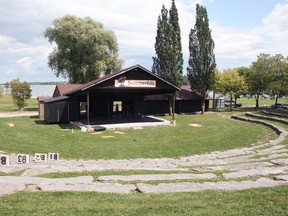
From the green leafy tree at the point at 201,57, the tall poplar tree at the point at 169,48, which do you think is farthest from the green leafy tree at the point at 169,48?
the green leafy tree at the point at 201,57

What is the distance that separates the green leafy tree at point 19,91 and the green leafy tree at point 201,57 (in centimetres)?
2519

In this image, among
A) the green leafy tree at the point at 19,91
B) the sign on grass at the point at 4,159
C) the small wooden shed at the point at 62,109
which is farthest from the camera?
the green leafy tree at the point at 19,91

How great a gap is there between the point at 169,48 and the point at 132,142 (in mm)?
22918

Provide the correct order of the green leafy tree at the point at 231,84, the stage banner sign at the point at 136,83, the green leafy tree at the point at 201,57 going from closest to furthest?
the stage banner sign at the point at 136,83 → the green leafy tree at the point at 201,57 → the green leafy tree at the point at 231,84

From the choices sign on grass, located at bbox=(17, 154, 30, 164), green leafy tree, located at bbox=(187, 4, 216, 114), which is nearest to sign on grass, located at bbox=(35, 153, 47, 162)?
sign on grass, located at bbox=(17, 154, 30, 164)

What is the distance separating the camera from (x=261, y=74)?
48.0 meters

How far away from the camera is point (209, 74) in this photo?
4391 cm

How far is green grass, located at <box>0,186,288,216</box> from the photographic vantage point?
594 centimetres

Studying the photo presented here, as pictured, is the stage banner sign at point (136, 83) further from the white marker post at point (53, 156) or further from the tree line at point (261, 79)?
the tree line at point (261, 79)

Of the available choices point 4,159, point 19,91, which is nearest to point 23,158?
point 4,159

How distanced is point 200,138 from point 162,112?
20.9 metres

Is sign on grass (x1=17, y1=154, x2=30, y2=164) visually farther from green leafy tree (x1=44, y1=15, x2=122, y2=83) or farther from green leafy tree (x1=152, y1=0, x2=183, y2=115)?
green leafy tree (x1=44, y1=15, x2=122, y2=83)

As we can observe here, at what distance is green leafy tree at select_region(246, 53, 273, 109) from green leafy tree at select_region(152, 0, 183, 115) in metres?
14.4

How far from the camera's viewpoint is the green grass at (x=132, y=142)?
685 inches
